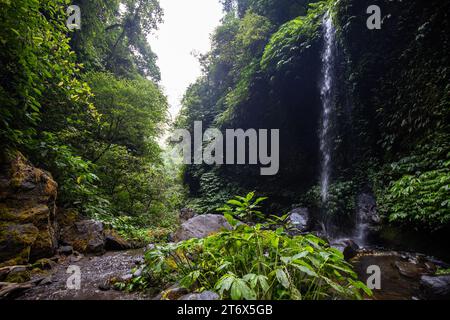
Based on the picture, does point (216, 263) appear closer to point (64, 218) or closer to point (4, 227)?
point (4, 227)

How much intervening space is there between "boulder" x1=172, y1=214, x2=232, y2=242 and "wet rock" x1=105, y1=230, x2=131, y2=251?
4.29 feet

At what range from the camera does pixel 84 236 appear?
4504 mm

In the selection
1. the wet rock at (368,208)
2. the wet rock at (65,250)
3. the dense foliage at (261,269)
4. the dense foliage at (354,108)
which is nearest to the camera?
the dense foliage at (261,269)

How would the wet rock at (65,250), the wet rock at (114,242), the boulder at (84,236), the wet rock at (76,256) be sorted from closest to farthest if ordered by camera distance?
the wet rock at (76,256) < the wet rock at (65,250) < the boulder at (84,236) < the wet rock at (114,242)

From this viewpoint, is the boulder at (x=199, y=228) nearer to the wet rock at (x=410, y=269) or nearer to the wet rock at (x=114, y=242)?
the wet rock at (x=114, y=242)

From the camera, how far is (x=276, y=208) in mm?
9008

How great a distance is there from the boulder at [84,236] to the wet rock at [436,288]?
17.4 feet

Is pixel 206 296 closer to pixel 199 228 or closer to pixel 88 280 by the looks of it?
pixel 88 280

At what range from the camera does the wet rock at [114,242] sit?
16.1 feet

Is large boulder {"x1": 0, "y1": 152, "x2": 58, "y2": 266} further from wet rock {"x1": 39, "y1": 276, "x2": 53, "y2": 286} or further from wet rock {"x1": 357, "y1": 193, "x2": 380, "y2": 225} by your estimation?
wet rock {"x1": 357, "y1": 193, "x2": 380, "y2": 225}

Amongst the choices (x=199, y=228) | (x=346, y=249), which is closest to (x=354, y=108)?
(x=346, y=249)

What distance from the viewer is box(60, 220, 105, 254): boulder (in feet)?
14.2

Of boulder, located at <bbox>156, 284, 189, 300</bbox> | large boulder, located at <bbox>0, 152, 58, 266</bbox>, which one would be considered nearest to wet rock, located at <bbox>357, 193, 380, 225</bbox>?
boulder, located at <bbox>156, 284, 189, 300</bbox>

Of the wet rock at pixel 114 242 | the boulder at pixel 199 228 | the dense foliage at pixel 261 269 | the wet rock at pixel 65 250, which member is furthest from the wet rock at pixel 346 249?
the wet rock at pixel 65 250
